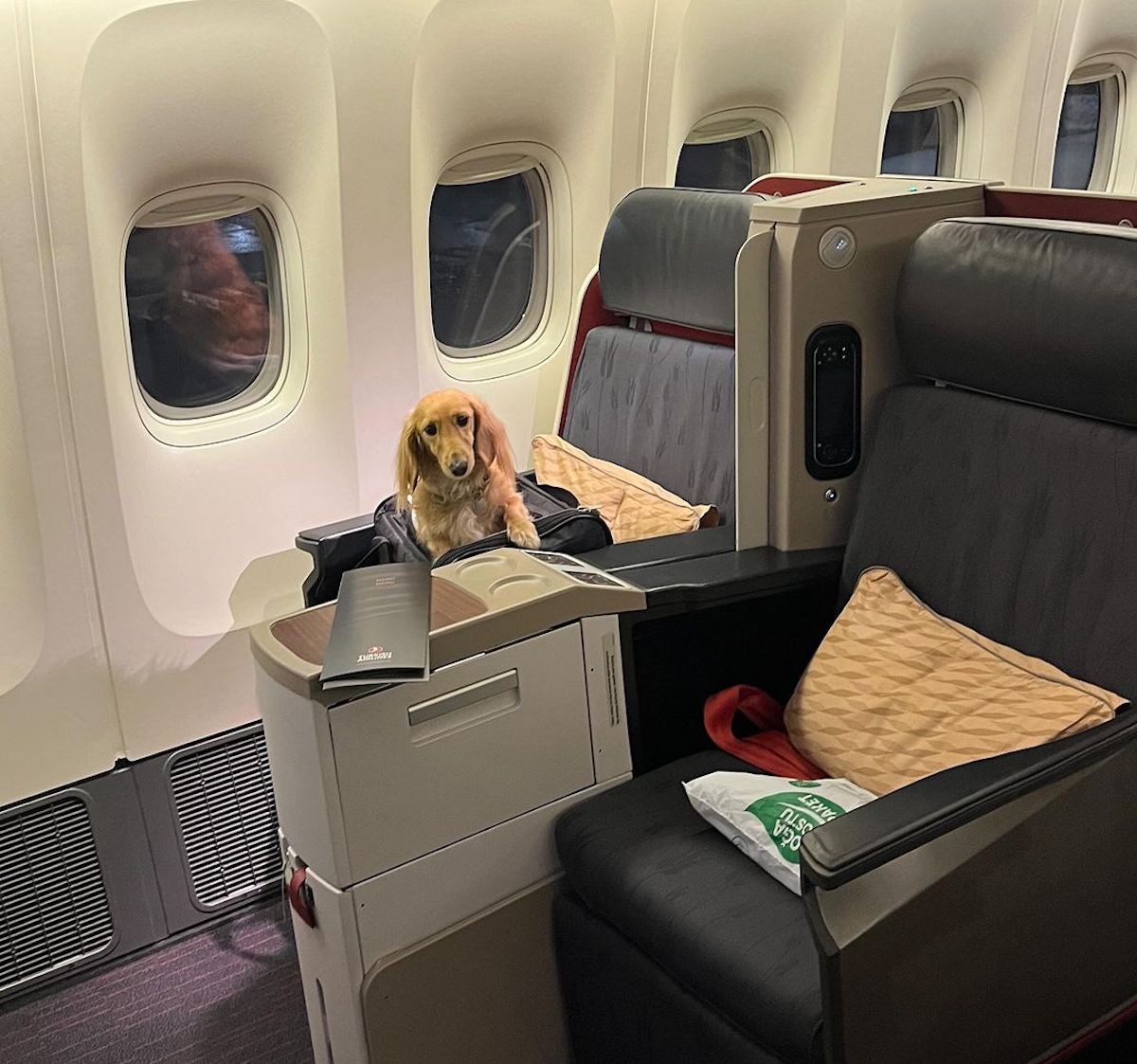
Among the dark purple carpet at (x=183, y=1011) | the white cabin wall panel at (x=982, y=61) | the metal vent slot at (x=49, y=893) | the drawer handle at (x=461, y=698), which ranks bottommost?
the dark purple carpet at (x=183, y=1011)

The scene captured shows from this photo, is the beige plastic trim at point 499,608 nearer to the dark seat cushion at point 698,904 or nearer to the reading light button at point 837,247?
the dark seat cushion at point 698,904

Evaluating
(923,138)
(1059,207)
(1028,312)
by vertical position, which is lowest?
(1028,312)

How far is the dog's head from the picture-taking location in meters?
2.35

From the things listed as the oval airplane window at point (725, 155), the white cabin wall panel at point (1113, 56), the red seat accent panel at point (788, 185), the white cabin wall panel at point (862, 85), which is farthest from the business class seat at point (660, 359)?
the white cabin wall panel at point (1113, 56)

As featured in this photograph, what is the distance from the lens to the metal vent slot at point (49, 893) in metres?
2.74

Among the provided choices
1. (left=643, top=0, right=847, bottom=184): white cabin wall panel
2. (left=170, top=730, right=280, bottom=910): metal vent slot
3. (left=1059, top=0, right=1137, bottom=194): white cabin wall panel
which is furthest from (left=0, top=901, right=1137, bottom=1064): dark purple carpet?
(left=1059, top=0, right=1137, bottom=194): white cabin wall panel

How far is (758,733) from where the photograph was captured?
2.23 m

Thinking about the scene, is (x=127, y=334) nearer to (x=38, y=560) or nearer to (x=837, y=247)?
(x=38, y=560)

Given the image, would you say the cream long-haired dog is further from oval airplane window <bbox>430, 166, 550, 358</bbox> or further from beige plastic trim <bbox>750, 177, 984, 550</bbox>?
oval airplane window <bbox>430, 166, 550, 358</bbox>

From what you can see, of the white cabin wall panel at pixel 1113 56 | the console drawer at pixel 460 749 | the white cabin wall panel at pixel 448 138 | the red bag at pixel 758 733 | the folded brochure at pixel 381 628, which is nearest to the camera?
the folded brochure at pixel 381 628

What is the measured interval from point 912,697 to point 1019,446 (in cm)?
45

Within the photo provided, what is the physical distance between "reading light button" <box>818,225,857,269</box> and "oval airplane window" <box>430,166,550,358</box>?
4.99ft

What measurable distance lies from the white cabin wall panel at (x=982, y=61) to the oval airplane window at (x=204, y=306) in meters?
2.33

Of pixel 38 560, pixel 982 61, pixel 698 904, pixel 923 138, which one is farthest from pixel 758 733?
pixel 923 138
